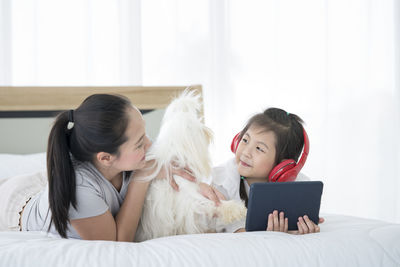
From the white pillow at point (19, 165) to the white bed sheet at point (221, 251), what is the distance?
769 mm

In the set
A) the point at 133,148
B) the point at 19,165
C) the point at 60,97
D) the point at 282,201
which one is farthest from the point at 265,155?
the point at 60,97

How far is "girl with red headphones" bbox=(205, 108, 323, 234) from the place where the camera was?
1240 mm

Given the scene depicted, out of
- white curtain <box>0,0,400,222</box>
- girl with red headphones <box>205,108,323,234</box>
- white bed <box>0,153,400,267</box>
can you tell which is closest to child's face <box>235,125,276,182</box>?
girl with red headphones <box>205,108,323,234</box>

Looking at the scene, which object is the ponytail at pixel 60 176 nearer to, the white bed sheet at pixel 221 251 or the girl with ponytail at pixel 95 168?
the girl with ponytail at pixel 95 168

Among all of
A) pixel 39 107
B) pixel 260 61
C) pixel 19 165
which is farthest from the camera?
pixel 260 61

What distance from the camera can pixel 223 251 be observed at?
2.72 ft

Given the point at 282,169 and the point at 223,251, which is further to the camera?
the point at 282,169

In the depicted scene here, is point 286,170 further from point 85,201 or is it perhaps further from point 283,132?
point 85,201

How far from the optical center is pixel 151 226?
1086mm

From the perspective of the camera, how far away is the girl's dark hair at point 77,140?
39.2 inches

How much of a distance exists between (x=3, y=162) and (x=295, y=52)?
1941 mm

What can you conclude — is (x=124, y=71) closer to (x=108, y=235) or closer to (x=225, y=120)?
(x=225, y=120)

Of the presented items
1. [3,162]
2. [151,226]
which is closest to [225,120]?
[3,162]

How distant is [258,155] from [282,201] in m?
0.25
